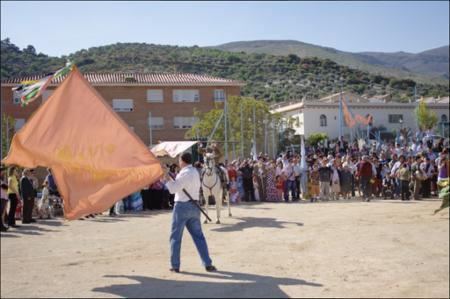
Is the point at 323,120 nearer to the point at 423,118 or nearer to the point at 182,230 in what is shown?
the point at 423,118

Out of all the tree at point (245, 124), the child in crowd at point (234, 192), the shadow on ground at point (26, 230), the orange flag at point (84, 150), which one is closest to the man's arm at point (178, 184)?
the orange flag at point (84, 150)

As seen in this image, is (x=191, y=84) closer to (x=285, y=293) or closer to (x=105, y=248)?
(x=105, y=248)

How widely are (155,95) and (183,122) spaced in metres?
4.14

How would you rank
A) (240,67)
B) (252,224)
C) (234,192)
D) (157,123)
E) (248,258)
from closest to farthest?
(248,258)
(252,224)
(234,192)
(157,123)
(240,67)

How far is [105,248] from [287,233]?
4.55 metres

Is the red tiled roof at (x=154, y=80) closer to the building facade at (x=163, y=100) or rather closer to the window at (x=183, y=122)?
the building facade at (x=163, y=100)

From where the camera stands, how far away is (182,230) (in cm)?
1011

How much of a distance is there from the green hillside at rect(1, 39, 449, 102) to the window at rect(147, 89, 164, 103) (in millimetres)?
25594

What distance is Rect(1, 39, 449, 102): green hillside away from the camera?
91875 mm

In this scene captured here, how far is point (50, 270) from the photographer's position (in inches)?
410

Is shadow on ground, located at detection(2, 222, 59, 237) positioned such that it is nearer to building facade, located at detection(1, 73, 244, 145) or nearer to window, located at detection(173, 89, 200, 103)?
building facade, located at detection(1, 73, 244, 145)

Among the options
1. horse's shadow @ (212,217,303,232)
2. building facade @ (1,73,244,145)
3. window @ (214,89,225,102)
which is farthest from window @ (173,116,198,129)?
horse's shadow @ (212,217,303,232)

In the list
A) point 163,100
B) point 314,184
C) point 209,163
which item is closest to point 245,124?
point 163,100

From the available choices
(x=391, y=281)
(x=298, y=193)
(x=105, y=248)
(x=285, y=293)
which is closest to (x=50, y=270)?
(x=105, y=248)
